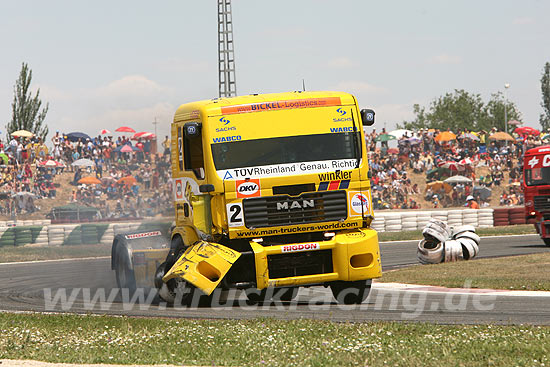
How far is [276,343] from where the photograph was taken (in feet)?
28.2

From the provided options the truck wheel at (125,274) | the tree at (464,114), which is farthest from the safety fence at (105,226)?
the tree at (464,114)

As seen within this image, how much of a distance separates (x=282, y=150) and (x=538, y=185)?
1534 centimetres

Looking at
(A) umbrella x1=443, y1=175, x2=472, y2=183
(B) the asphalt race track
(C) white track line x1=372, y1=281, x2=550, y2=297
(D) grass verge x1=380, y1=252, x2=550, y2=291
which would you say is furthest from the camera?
(A) umbrella x1=443, y1=175, x2=472, y2=183

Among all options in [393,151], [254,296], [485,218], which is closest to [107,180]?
[393,151]

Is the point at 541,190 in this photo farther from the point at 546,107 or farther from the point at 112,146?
the point at 546,107

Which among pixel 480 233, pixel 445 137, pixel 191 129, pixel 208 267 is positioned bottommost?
pixel 480 233

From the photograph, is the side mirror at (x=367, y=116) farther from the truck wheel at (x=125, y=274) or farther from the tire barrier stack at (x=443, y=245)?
the tire barrier stack at (x=443, y=245)

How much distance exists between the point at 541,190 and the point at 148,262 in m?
14.8

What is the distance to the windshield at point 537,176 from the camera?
24.8 m

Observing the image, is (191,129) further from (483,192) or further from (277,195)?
(483,192)

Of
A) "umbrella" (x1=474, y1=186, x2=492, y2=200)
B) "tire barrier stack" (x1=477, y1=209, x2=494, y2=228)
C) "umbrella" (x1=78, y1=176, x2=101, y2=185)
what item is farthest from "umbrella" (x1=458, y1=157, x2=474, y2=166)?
"umbrella" (x1=78, y1=176, x2=101, y2=185)

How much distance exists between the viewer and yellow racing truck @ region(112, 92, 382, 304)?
38.7 feet

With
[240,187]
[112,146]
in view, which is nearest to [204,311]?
[240,187]

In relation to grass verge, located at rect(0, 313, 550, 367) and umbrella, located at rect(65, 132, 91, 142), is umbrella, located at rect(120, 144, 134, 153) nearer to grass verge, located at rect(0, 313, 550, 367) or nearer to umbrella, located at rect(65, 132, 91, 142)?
umbrella, located at rect(65, 132, 91, 142)
